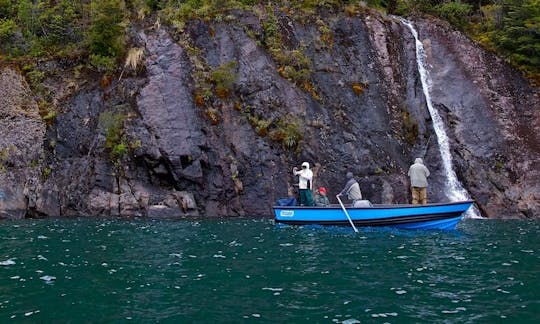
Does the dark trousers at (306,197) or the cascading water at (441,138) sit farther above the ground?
the cascading water at (441,138)

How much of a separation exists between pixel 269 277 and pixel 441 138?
20.6 m

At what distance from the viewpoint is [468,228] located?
19344 mm

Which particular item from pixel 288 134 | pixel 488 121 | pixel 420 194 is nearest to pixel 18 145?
pixel 288 134

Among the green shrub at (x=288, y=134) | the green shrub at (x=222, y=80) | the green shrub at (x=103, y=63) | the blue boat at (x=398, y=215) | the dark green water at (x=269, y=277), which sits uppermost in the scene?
the green shrub at (x=103, y=63)

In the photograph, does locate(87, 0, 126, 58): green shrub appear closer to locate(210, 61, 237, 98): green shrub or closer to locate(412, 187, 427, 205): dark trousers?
locate(210, 61, 237, 98): green shrub

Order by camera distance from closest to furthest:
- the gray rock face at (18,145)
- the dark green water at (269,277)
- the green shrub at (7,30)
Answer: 1. the dark green water at (269,277)
2. the gray rock face at (18,145)
3. the green shrub at (7,30)

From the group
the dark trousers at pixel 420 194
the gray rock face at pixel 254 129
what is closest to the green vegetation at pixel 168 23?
the gray rock face at pixel 254 129

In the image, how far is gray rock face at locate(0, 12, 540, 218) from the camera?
24484 millimetres

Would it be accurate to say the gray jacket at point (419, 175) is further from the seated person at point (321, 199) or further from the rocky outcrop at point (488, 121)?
the rocky outcrop at point (488, 121)

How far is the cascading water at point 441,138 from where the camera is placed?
25.9 m

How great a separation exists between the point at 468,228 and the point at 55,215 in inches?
709

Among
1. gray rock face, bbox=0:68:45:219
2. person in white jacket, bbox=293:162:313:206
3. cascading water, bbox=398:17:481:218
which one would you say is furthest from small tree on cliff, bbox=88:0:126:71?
cascading water, bbox=398:17:481:218

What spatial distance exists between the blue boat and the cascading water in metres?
7.50

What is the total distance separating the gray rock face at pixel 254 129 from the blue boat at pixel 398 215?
5304mm
